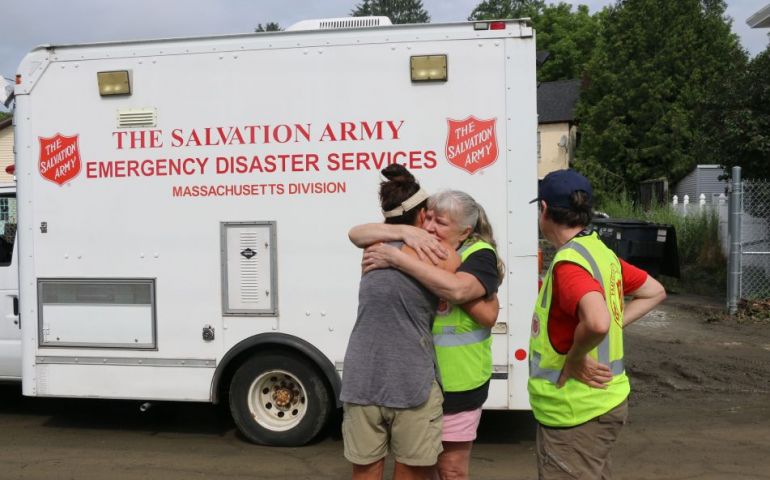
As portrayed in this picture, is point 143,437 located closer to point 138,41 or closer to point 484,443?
point 484,443

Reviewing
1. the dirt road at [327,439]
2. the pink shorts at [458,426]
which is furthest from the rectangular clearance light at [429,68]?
the dirt road at [327,439]

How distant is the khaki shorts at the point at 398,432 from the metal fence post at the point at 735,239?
343 inches

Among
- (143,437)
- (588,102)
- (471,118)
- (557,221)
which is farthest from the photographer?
(588,102)

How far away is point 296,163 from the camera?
5141 millimetres

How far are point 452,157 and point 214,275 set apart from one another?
181 centimetres

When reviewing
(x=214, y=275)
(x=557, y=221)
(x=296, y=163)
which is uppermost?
(x=296, y=163)

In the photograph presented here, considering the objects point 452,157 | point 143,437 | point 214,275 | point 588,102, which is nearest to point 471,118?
point 452,157

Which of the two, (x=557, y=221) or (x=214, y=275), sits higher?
(x=557, y=221)

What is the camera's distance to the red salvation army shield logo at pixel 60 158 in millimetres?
5387

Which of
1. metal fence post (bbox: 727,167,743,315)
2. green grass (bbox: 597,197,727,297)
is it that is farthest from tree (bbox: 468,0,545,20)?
metal fence post (bbox: 727,167,743,315)

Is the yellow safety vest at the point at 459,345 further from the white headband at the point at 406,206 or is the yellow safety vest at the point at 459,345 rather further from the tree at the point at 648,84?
the tree at the point at 648,84

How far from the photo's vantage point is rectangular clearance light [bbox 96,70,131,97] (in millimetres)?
5309

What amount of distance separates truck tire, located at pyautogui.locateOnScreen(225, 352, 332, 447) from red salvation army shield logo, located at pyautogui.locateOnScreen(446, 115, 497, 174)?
5.69 feet

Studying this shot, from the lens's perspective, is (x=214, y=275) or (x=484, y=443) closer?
(x=214, y=275)
